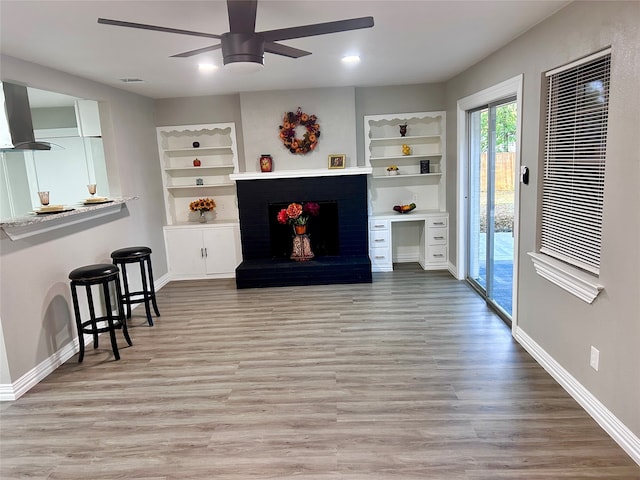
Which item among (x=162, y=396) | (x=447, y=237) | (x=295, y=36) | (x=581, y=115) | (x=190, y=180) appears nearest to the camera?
(x=295, y=36)

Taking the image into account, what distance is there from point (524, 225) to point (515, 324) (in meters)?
0.86

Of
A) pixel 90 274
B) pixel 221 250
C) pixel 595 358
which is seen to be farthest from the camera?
pixel 221 250

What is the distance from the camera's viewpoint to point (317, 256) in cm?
588

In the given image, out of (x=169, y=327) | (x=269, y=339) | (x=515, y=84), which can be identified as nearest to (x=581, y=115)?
(x=515, y=84)

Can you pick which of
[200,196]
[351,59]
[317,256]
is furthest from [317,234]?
[351,59]

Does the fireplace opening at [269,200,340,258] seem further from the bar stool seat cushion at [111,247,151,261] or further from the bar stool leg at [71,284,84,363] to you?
the bar stool leg at [71,284,84,363]

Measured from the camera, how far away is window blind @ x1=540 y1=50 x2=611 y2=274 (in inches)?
97.3

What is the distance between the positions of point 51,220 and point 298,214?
275cm

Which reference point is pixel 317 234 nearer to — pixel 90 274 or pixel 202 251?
pixel 202 251

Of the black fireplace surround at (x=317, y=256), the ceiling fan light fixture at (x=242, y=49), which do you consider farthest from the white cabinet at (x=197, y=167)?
the ceiling fan light fixture at (x=242, y=49)

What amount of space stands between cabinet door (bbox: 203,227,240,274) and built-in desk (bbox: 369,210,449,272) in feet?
6.13

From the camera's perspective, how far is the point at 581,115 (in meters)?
2.64

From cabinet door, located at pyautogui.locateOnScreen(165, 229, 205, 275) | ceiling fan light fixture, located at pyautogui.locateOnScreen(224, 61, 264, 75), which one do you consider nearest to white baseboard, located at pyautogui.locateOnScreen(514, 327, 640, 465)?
ceiling fan light fixture, located at pyautogui.locateOnScreen(224, 61, 264, 75)

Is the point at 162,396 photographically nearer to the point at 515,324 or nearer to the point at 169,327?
the point at 169,327
